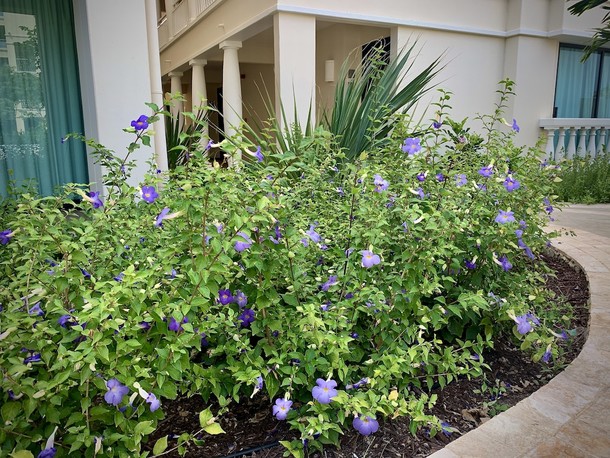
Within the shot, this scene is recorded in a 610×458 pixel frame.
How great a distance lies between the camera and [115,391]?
4.23ft

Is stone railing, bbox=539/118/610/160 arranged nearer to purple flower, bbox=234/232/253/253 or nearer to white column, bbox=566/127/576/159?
white column, bbox=566/127/576/159

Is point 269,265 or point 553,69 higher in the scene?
point 553,69

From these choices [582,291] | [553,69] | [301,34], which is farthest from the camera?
[553,69]

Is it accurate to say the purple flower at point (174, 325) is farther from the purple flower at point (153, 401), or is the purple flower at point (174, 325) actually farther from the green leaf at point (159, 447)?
the green leaf at point (159, 447)

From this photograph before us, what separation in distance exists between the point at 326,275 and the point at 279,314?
308 millimetres

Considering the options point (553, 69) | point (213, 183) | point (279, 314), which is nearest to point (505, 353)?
point (279, 314)

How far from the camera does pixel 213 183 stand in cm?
154

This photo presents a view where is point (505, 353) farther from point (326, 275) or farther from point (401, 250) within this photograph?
point (326, 275)

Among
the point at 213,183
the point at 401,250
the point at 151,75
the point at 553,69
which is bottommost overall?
the point at 401,250

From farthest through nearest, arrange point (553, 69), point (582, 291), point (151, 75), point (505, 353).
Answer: point (553, 69), point (151, 75), point (582, 291), point (505, 353)

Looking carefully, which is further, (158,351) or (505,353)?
(505,353)

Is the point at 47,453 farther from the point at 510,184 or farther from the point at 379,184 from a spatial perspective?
the point at 510,184

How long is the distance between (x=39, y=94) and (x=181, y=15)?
26.2 feet

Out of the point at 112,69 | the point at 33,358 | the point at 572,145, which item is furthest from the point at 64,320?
the point at 572,145
